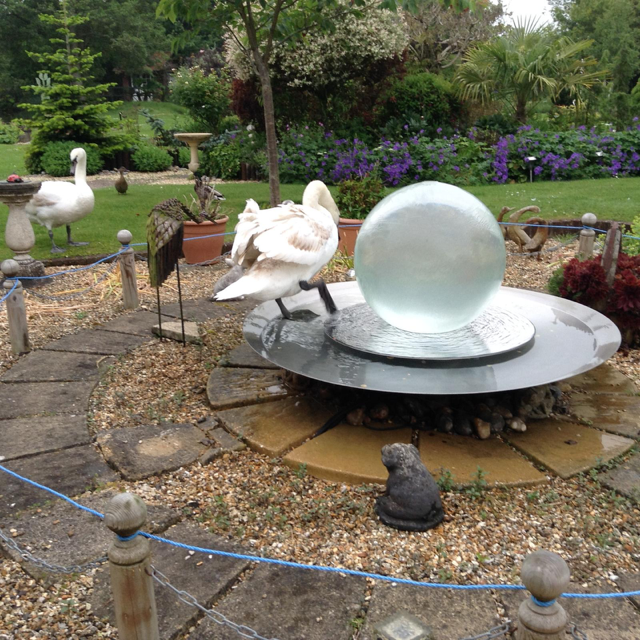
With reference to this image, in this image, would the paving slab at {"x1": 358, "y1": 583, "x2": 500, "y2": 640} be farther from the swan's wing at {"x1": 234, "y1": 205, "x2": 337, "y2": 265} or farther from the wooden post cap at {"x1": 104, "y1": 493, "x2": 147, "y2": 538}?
the swan's wing at {"x1": 234, "y1": 205, "x2": 337, "y2": 265}

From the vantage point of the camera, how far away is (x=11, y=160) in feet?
67.1

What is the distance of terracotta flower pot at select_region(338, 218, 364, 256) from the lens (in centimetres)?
793

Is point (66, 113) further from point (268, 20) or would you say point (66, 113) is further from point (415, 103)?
point (268, 20)

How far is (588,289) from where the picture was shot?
535 cm

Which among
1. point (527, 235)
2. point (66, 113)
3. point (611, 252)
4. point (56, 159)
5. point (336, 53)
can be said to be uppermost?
point (336, 53)

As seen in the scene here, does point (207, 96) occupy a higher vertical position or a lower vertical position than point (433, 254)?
higher

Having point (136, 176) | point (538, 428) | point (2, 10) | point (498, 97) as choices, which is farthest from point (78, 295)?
point (2, 10)

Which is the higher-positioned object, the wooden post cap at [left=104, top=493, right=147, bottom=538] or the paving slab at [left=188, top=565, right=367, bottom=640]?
the wooden post cap at [left=104, top=493, right=147, bottom=538]

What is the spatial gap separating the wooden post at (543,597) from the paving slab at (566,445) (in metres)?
1.70

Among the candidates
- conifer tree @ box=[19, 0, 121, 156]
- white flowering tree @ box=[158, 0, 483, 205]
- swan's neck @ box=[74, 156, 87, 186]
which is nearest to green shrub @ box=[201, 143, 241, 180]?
conifer tree @ box=[19, 0, 121, 156]

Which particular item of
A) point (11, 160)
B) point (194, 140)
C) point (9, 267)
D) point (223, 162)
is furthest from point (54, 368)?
point (11, 160)

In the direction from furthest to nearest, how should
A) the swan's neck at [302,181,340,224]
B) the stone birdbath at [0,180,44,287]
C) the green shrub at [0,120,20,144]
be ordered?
the green shrub at [0,120,20,144] → the stone birdbath at [0,180,44,287] → the swan's neck at [302,181,340,224]

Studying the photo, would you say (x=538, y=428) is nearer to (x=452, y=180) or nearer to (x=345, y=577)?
(x=345, y=577)

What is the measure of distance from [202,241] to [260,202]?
14.6 feet
